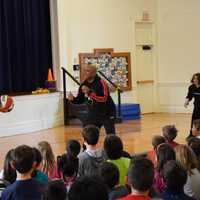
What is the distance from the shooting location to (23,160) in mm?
2982

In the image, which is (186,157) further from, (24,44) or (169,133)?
(24,44)

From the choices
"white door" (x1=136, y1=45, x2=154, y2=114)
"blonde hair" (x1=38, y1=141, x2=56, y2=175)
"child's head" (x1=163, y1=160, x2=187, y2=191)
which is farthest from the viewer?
"white door" (x1=136, y1=45, x2=154, y2=114)

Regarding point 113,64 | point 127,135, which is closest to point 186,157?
point 127,135

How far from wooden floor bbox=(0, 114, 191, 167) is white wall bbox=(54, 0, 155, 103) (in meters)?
1.65

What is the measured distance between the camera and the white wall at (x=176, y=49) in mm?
13469

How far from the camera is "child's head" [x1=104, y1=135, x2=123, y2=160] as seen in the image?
398 cm

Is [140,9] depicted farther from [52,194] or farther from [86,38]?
[52,194]

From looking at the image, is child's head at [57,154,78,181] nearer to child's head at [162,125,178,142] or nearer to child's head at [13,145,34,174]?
child's head at [13,145,34,174]

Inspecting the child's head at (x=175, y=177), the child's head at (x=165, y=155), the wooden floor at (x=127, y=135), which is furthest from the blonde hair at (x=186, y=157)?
the wooden floor at (x=127, y=135)

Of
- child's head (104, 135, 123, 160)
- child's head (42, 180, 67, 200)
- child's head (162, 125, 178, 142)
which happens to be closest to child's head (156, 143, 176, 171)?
child's head (104, 135, 123, 160)

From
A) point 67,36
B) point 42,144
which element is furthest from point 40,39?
point 42,144

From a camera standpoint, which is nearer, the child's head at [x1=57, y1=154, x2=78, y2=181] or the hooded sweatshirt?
the child's head at [x1=57, y1=154, x2=78, y2=181]

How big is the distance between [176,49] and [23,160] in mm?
11299

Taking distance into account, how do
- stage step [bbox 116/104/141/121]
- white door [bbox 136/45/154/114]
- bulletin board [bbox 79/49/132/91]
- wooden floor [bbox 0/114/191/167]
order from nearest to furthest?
wooden floor [bbox 0/114/191/167]
stage step [bbox 116/104/141/121]
bulletin board [bbox 79/49/132/91]
white door [bbox 136/45/154/114]
